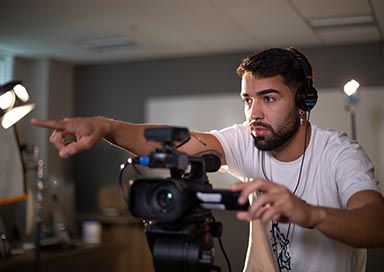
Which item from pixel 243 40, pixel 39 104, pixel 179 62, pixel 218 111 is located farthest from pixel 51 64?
pixel 243 40

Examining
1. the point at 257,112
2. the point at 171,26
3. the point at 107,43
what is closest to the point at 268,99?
the point at 257,112

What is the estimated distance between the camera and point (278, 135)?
1190 mm

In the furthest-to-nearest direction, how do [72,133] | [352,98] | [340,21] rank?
[340,21]
[352,98]
[72,133]

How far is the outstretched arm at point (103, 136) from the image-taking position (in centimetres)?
96

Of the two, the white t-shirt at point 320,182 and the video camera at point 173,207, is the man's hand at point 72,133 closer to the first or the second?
the video camera at point 173,207

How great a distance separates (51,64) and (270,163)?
367 cm

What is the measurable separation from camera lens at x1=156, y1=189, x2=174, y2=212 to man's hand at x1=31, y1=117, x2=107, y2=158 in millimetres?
197

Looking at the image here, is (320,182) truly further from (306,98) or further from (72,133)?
(72,133)

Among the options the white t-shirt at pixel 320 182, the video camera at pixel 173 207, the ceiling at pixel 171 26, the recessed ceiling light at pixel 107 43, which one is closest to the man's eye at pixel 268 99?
the white t-shirt at pixel 320 182

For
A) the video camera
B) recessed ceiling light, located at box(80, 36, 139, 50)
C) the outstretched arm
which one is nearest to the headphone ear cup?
the outstretched arm

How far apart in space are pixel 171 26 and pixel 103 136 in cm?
238

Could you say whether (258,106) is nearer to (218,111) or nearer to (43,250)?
(43,250)

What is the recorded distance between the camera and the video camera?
0.87 m

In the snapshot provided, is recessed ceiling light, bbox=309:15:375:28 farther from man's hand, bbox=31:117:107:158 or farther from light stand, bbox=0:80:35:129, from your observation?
light stand, bbox=0:80:35:129
